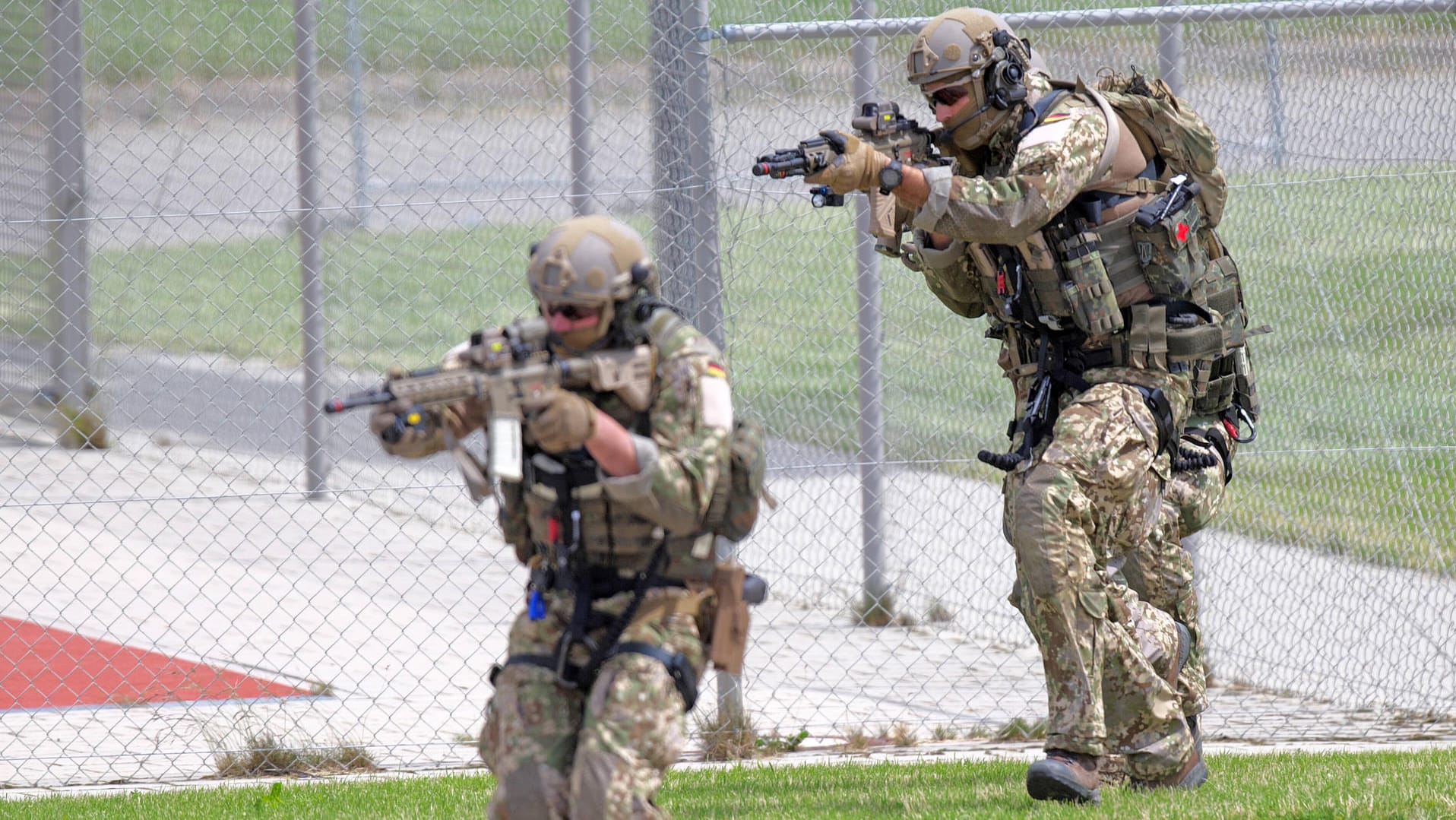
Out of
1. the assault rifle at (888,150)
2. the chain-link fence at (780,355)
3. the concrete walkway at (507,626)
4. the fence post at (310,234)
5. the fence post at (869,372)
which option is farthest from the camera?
the fence post at (310,234)

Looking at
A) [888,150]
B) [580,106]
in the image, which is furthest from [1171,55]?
[580,106]

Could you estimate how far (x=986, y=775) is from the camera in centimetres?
569

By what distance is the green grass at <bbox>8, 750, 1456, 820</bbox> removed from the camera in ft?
15.8

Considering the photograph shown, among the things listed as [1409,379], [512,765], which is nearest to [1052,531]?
[512,765]

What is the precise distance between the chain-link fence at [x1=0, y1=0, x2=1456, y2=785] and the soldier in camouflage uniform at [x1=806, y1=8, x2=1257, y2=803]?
125cm

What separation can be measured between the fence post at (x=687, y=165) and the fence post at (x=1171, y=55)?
1948 millimetres

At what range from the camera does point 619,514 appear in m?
3.69

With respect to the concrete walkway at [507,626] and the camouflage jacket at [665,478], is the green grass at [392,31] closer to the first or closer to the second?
the concrete walkway at [507,626]

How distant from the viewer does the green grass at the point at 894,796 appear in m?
4.83

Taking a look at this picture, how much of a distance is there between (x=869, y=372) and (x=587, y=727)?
3820mm

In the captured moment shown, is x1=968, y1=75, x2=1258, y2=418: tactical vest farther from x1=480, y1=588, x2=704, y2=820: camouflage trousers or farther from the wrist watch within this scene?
x1=480, y1=588, x2=704, y2=820: camouflage trousers

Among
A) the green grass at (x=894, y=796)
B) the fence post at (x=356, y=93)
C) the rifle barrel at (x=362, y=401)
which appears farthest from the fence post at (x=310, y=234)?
the rifle barrel at (x=362, y=401)

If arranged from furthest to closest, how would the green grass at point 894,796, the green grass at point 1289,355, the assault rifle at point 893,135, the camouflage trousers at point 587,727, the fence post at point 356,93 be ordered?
the fence post at point 356,93
the green grass at point 1289,355
the assault rifle at point 893,135
the green grass at point 894,796
the camouflage trousers at point 587,727

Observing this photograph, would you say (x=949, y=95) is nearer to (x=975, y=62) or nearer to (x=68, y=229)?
(x=975, y=62)
